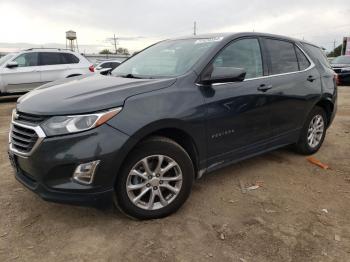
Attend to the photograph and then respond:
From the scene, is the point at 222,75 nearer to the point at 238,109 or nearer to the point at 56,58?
the point at 238,109

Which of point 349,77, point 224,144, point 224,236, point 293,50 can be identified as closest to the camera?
point 224,236

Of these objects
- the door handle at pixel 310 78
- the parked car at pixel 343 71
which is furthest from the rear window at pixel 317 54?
the parked car at pixel 343 71

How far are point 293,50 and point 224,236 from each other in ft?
9.25

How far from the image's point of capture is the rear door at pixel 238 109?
351 cm

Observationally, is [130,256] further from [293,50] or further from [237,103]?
[293,50]

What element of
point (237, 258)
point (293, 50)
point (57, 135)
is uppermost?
point (293, 50)

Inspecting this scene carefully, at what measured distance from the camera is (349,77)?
16.4 m

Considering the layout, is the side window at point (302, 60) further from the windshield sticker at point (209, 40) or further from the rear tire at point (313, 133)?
the windshield sticker at point (209, 40)

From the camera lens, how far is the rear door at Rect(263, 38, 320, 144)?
13.9ft

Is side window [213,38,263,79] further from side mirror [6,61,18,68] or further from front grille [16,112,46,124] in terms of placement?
side mirror [6,61,18,68]

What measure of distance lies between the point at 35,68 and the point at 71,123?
9.36 metres

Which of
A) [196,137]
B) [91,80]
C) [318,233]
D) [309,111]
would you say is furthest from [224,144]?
[309,111]

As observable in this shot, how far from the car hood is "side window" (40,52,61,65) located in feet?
28.2

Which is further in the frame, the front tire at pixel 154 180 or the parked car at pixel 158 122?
the front tire at pixel 154 180
